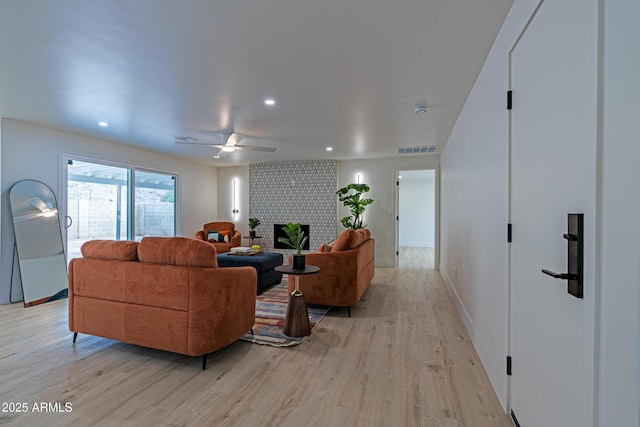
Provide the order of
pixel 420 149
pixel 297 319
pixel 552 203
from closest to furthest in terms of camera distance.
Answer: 1. pixel 552 203
2. pixel 297 319
3. pixel 420 149

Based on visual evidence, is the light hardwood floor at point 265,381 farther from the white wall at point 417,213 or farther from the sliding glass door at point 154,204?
the white wall at point 417,213

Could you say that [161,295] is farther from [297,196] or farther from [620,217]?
[297,196]

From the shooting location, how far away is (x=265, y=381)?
2.27m

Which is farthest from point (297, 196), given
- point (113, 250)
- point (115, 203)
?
point (113, 250)

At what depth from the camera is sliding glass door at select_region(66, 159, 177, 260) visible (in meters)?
5.05

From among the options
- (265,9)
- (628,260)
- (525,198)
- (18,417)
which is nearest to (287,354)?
(18,417)

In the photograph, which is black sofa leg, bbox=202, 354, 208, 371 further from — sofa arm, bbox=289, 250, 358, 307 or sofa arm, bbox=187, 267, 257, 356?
sofa arm, bbox=289, 250, 358, 307

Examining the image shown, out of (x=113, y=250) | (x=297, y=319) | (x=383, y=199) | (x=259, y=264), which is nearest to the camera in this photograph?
(x=113, y=250)

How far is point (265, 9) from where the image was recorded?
1.86 m

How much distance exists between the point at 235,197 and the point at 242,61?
6.26 metres

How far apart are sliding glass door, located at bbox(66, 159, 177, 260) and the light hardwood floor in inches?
84.7

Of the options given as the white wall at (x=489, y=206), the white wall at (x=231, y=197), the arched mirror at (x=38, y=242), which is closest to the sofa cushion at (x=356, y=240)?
the white wall at (x=489, y=206)

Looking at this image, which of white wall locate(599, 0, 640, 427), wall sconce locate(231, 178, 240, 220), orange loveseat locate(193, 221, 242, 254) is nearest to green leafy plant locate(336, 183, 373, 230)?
orange loveseat locate(193, 221, 242, 254)

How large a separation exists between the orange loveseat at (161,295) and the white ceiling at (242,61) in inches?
60.8
